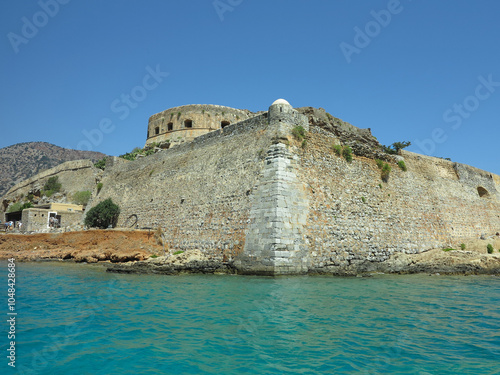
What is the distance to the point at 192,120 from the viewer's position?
32312mm

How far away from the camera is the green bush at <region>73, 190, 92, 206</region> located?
36.7 metres

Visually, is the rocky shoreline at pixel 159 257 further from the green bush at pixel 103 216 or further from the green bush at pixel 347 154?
the green bush at pixel 347 154

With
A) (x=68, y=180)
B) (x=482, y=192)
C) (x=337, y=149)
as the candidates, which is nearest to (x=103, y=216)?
(x=337, y=149)

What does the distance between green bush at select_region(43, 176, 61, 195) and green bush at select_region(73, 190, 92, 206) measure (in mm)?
5089

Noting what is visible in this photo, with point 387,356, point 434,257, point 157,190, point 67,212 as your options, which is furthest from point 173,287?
point 67,212

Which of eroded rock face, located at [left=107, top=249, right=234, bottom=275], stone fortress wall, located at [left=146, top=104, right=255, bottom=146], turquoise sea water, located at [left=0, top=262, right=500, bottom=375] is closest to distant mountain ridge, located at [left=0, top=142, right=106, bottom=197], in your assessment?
stone fortress wall, located at [left=146, top=104, right=255, bottom=146]

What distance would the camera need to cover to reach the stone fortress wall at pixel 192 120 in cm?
3209

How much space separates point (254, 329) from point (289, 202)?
23.7 feet

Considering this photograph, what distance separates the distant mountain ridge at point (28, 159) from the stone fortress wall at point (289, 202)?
8169 cm

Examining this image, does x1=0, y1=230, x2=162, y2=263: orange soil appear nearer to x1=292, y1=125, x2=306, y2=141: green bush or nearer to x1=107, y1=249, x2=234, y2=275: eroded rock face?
x1=107, y1=249, x2=234, y2=275: eroded rock face

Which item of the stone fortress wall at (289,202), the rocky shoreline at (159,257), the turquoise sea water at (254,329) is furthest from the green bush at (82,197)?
the turquoise sea water at (254,329)

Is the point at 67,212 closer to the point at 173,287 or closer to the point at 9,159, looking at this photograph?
the point at 173,287

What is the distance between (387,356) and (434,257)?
1295 cm

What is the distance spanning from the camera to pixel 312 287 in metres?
10.6
